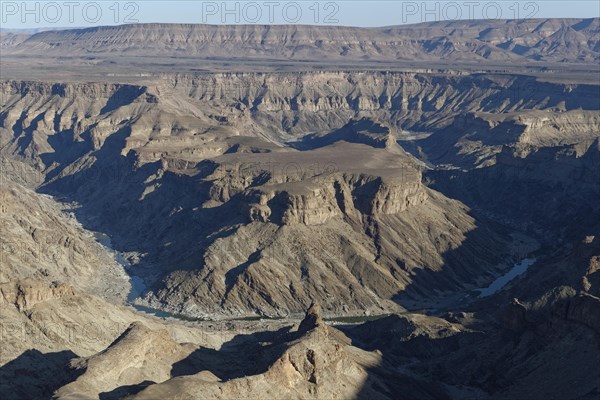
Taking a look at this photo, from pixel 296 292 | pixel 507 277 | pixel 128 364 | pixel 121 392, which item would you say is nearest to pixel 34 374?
pixel 128 364

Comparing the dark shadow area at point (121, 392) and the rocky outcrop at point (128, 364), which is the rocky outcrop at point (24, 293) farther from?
the dark shadow area at point (121, 392)

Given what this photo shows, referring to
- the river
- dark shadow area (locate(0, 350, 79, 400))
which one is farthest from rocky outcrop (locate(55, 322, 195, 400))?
the river

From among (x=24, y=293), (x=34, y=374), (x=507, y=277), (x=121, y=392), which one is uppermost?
(x=24, y=293)

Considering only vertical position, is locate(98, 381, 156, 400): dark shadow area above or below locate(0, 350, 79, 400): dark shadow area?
above

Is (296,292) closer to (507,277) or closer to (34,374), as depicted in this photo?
(507,277)

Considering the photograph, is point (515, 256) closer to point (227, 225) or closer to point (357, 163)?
point (357, 163)

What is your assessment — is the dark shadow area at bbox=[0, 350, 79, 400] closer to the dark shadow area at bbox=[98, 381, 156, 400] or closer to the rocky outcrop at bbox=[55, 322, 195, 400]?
the rocky outcrop at bbox=[55, 322, 195, 400]

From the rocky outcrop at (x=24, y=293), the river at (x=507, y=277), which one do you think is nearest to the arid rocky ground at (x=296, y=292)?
the rocky outcrop at (x=24, y=293)

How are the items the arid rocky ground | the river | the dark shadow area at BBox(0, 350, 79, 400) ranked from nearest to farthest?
1. the dark shadow area at BBox(0, 350, 79, 400)
2. the arid rocky ground
3. the river

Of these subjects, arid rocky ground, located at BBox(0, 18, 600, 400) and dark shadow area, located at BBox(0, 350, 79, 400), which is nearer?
dark shadow area, located at BBox(0, 350, 79, 400)
